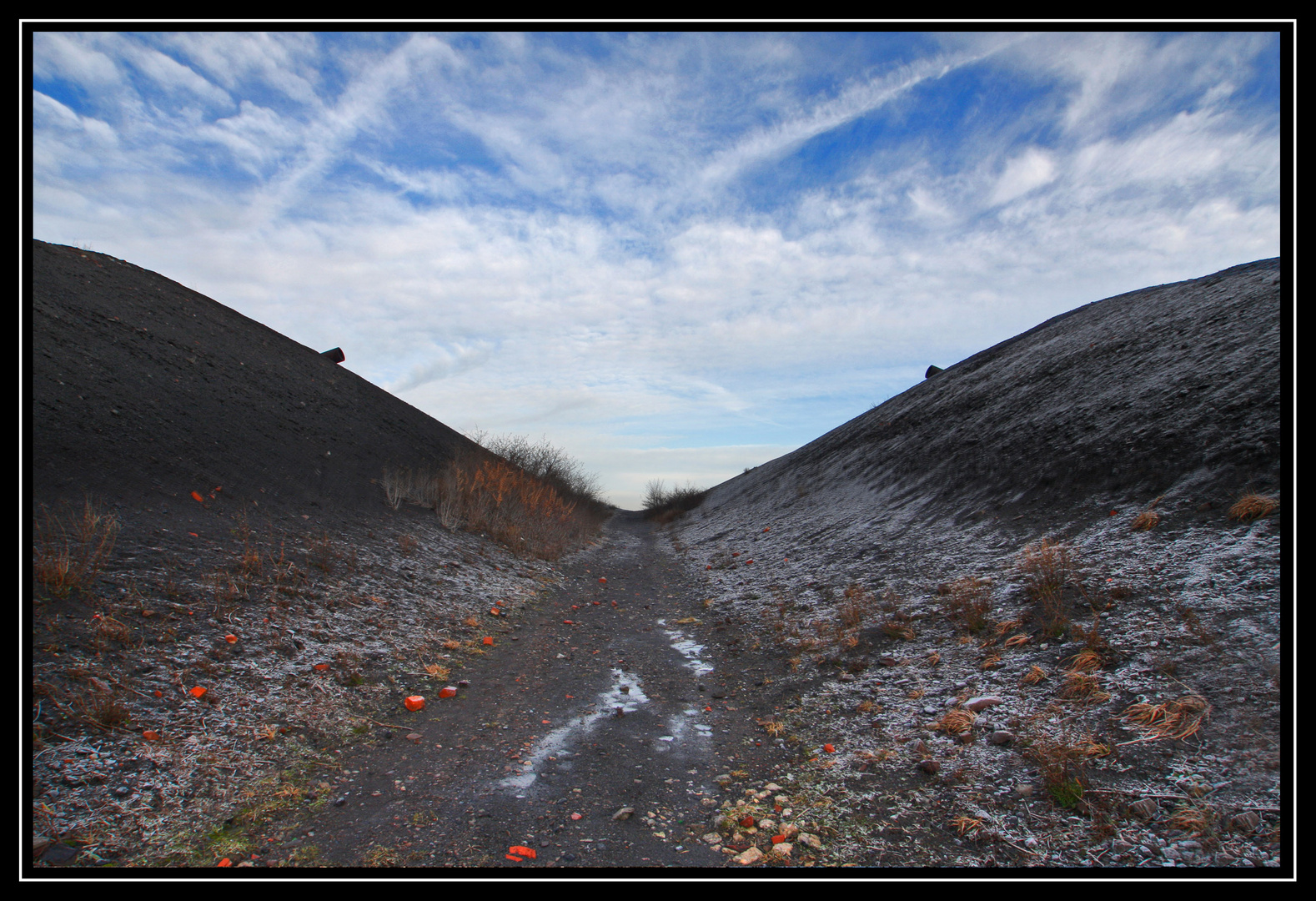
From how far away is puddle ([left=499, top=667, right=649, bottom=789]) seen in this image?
14.0ft

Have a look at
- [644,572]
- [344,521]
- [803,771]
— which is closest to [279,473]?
[344,521]

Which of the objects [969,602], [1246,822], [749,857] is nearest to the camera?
[1246,822]

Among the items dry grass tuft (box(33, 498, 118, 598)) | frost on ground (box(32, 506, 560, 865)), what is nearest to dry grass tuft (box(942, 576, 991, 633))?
frost on ground (box(32, 506, 560, 865))

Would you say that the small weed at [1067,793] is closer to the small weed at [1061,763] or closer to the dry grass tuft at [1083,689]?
the small weed at [1061,763]

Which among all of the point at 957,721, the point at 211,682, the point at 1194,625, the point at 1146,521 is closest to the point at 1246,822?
the point at 957,721

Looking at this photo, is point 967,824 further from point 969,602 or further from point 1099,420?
point 1099,420

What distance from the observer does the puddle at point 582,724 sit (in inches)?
168

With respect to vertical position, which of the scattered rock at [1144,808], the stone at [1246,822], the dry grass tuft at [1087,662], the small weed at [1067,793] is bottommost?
the small weed at [1067,793]

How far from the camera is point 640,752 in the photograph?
4738 millimetres

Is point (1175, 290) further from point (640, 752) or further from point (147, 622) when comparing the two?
point (147, 622)

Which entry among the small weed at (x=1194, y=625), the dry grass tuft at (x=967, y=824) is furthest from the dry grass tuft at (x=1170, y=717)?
the dry grass tuft at (x=967, y=824)

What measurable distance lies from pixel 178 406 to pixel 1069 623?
57.5 feet

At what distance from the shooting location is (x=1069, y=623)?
212 inches

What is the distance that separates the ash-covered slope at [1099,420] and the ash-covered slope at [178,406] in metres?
13.6
